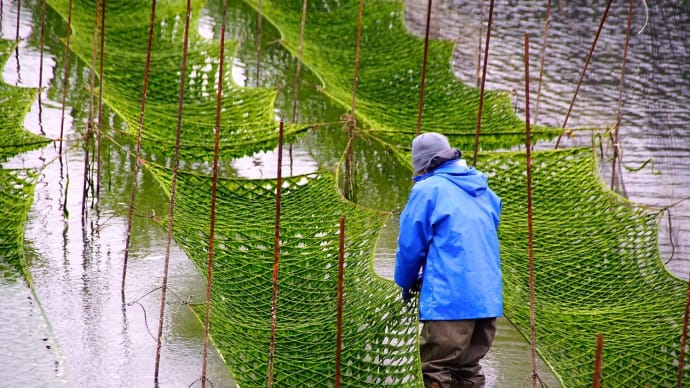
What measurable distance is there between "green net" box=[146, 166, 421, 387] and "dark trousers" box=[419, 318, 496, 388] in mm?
63

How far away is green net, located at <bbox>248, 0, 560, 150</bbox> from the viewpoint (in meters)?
6.00

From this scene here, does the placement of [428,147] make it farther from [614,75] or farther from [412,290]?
[614,75]

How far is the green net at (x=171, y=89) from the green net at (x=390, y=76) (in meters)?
0.59

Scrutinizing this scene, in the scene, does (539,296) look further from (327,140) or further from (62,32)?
(62,32)

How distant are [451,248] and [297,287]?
1348 mm

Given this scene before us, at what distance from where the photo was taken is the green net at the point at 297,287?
134 inches

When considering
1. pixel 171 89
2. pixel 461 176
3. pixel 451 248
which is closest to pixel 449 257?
pixel 451 248

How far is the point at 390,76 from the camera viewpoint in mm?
7051

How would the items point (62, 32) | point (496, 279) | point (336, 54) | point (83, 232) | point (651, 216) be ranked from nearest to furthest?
point (496, 279), point (651, 216), point (83, 232), point (336, 54), point (62, 32)

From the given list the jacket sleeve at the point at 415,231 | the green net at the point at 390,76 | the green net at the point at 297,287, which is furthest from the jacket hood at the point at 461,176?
the green net at the point at 390,76

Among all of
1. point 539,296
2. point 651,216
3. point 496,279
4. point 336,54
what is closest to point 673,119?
point 336,54

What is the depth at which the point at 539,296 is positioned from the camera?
13.8 ft

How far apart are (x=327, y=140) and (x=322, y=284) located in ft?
9.64

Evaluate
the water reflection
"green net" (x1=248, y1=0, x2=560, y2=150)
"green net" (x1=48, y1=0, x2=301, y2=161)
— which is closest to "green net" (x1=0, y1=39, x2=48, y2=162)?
"green net" (x1=48, y1=0, x2=301, y2=161)
